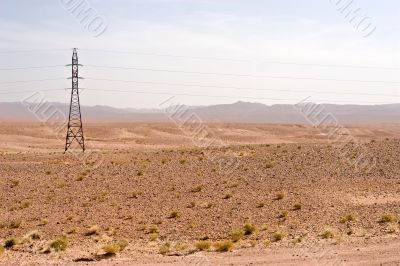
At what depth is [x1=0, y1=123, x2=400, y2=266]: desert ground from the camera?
17.3 m

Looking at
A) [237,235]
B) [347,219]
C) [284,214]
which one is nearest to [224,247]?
[237,235]

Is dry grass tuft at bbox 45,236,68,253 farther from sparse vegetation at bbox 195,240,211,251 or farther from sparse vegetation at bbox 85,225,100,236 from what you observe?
sparse vegetation at bbox 195,240,211,251

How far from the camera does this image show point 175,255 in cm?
1705

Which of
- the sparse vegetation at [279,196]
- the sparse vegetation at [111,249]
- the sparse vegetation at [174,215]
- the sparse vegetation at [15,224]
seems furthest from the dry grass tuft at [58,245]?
the sparse vegetation at [279,196]

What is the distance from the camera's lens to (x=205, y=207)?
1047 inches

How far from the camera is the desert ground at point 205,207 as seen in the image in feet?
56.7

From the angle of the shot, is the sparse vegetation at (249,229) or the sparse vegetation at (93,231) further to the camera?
the sparse vegetation at (93,231)

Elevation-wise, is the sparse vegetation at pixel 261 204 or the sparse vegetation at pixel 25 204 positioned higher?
the sparse vegetation at pixel 25 204

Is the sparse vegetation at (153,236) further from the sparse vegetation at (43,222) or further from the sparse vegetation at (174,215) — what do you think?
the sparse vegetation at (43,222)

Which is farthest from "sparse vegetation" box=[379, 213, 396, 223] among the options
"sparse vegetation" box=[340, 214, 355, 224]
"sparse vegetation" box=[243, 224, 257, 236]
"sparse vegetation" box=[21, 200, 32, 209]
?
"sparse vegetation" box=[21, 200, 32, 209]

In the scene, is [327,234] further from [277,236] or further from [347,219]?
[347,219]

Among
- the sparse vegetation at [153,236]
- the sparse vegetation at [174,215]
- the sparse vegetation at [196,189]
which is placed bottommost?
the sparse vegetation at [153,236]

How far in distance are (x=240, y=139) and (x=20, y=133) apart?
37323 millimetres

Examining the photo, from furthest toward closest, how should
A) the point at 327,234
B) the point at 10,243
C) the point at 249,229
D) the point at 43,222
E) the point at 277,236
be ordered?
1. the point at 43,222
2. the point at 249,229
3. the point at 327,234
4. the point at 277,236
5. the point at 10,243
